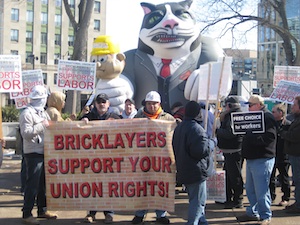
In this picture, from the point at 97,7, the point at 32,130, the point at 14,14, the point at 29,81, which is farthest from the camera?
the point at 97,7

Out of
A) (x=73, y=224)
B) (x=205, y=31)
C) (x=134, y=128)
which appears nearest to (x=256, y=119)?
(x=134, y=128)

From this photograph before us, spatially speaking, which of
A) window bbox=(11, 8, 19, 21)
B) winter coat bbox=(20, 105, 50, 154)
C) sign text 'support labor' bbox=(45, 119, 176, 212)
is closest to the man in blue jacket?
sign text 'support labor' bbox=(45, 119, 176, 212)

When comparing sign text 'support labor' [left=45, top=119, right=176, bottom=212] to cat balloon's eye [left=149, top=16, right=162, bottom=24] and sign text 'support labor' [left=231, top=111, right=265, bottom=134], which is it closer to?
sign text 'support labor' [left=231, top=111, right=265, bottom=134]

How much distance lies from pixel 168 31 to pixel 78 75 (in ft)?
8.96

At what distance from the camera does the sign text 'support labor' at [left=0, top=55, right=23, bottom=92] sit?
8062 millimetres

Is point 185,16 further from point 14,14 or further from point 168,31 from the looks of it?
point 14,14

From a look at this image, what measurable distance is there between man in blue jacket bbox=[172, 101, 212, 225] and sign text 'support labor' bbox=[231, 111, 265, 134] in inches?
33.0

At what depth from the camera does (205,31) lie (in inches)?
870

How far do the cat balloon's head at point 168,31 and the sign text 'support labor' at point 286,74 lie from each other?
7.05 feet

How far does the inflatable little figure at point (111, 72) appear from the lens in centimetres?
1072

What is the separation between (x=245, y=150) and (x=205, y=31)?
642 inches

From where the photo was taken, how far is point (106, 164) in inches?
251

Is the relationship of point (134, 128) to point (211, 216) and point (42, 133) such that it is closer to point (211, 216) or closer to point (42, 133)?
point (42, 133)

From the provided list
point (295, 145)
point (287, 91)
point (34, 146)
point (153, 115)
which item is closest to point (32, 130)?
point (34, 146)
